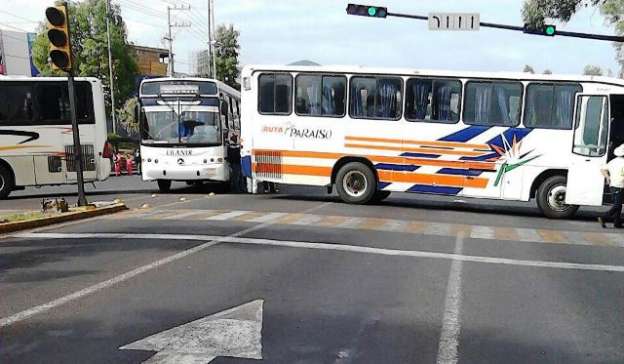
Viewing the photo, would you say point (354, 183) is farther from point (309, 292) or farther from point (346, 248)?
point (309, 292)

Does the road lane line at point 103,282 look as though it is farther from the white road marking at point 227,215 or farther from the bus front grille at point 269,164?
the bus front grille at point 269,164

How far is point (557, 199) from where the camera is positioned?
13234mm

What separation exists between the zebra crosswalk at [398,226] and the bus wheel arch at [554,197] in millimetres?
2084

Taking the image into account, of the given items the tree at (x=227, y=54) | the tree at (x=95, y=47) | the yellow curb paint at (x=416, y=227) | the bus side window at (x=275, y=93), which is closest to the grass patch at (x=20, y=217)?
the bus side window at (x=275, y=93)

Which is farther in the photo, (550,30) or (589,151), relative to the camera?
(550,30)

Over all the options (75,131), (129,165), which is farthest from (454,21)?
(129,165)

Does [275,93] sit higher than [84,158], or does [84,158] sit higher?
[275,93]

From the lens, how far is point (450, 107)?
1382 cm

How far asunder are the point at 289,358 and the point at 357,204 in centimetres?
1072

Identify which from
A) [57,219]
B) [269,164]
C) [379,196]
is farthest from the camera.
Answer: [379,196]

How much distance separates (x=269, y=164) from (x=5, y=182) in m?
8.16

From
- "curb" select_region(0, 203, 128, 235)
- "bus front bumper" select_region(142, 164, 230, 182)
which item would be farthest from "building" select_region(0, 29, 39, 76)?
"curb" select_region(0, 203, 128, 235)

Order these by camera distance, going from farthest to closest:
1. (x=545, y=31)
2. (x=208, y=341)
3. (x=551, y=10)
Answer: (x=551, y=10) < (x=545, y=31) < (x=208, y=341)

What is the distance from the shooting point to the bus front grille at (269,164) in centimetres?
1500
